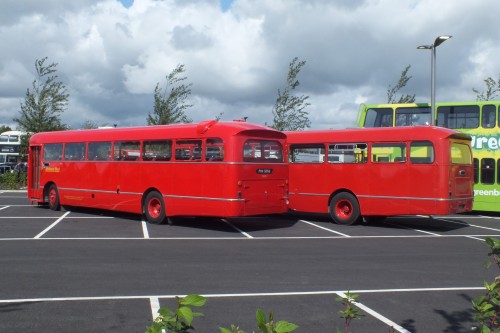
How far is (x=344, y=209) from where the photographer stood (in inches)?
679

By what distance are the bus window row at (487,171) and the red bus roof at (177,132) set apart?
27.6ft

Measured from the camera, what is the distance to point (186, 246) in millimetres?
12250

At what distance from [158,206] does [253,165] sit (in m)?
3.32

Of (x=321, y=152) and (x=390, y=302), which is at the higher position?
(x=321, y=152)

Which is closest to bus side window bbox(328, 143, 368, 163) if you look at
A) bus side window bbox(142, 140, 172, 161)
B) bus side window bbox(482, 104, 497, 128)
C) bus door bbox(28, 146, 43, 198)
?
bus side window bbox(142, 140, 172, 161)

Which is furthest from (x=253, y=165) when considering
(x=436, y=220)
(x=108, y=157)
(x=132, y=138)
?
(x=436, y=220)

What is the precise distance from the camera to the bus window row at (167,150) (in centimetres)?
1495

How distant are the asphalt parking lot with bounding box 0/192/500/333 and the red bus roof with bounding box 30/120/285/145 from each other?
2.55 metres

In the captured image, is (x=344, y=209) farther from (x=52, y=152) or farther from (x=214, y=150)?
(x=52, y=152)

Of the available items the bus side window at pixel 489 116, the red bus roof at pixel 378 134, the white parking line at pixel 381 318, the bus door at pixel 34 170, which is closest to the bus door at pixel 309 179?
the red bus roof at pixel 378 134

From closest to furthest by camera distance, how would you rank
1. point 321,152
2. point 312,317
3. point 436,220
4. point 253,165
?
point 312,317 < point 253,165 < point 321,152 < point 436,220

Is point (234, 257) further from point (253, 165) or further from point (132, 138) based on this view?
point (132, 138)

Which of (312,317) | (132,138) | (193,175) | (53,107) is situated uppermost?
(53,107)

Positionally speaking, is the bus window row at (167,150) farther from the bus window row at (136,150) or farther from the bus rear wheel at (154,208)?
the bus rear wheel at (154,208)
